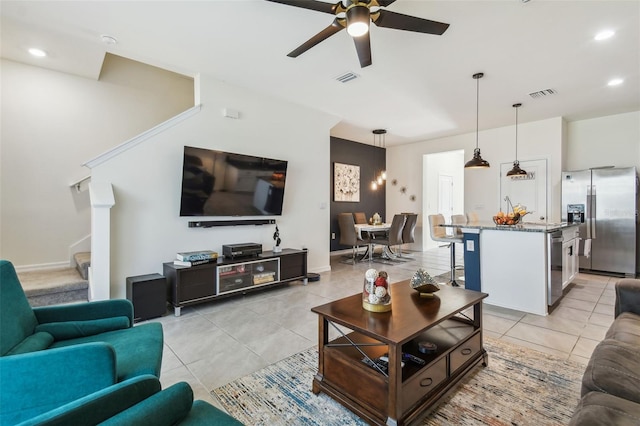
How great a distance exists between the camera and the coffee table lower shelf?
59.5 inches

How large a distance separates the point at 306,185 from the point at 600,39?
3.90 m

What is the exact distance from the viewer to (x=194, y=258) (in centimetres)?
338

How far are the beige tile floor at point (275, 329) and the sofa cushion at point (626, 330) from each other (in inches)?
23.6

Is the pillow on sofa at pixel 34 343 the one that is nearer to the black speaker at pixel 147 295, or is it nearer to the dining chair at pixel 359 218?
the black speaker at pixel 147 295

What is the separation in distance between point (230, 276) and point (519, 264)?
3.38 metres

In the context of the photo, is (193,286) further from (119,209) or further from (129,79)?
(129,79)

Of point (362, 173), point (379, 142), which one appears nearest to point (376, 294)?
point (362, 173)

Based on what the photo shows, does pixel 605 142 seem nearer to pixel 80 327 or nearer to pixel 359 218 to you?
pixel 359 218

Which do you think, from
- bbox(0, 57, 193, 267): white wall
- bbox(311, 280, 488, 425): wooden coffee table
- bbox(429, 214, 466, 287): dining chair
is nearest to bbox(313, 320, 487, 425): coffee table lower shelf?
bbox(311, 280, 488, 425): wooden coffee table

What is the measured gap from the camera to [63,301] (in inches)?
125

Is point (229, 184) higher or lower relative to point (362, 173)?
lower

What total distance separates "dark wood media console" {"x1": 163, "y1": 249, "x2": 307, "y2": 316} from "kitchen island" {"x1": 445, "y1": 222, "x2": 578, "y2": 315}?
2345mm

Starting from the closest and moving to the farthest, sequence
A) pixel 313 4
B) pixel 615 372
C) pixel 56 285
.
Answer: pixel 615 372, pixel 313 4, pixel 56 285

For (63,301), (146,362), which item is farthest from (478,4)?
(63,301)
